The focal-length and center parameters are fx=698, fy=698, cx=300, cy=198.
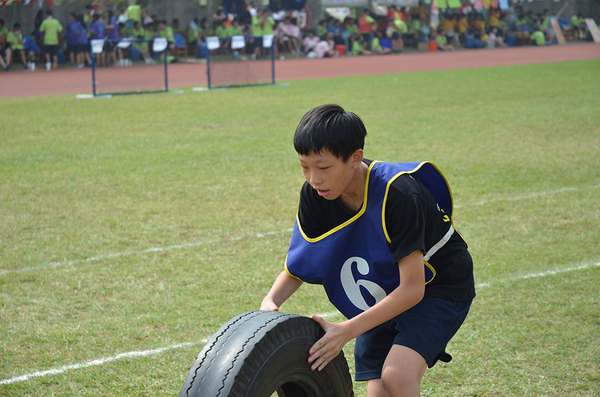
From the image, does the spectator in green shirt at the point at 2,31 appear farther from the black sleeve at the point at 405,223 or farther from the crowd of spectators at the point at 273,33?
the black sleeve at the point at 405,223

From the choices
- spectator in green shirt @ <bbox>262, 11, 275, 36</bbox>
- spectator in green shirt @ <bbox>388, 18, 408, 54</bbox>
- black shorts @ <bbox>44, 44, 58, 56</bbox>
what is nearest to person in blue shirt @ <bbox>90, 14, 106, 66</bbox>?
black shorts @ <bbox>44, 44, 58, 56</bbox>

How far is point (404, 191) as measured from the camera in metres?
2.44

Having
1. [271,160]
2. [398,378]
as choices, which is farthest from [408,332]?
[271,160]

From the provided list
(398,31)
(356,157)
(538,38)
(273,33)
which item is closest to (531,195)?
(356,157)

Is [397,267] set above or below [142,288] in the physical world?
above

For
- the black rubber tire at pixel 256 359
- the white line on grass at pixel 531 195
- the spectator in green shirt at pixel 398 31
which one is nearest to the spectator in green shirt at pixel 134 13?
the spectator in green shirt at pixel 398 31

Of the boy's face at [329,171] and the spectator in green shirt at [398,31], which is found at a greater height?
the boy's face at [329,171]

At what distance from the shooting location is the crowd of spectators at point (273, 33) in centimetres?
2378

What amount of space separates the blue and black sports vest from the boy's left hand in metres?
0.22

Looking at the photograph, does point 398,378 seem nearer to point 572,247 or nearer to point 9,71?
point 572,247

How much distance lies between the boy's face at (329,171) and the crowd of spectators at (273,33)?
49.0 ft

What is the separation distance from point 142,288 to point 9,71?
21334 mm

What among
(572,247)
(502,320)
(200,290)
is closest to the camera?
(502,320)

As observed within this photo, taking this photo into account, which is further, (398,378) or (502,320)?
(502,320)
